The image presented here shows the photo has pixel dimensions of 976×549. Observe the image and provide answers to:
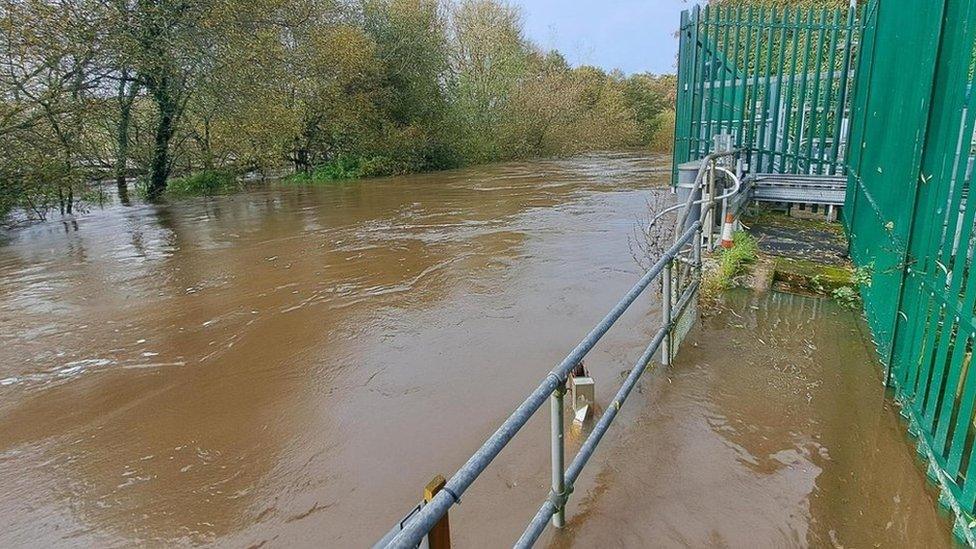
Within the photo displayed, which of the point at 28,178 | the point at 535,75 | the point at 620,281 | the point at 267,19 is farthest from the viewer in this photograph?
the point at 535,75

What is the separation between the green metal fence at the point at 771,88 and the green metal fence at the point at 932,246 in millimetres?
3740

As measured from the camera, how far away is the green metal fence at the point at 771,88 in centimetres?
742

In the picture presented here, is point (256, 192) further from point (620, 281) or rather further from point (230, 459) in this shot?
point (230, 459)

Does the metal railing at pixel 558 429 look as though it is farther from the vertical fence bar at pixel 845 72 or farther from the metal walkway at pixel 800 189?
the vertical fence bar at pixel 845 72

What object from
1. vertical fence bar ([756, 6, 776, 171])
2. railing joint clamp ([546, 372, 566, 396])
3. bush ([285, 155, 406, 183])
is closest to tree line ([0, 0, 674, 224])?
bush ([285, 155, 406, 183])

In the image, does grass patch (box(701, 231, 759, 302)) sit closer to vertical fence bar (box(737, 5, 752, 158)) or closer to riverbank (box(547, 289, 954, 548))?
riverbank (box(547, 289, 954, 548))

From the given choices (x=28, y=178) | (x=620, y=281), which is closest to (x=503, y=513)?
(x=620, y=281)

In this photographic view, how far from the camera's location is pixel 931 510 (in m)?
2.35

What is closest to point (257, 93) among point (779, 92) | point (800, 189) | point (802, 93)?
point (779, 92)

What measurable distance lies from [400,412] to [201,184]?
15.3m

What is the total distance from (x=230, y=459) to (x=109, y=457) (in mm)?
693

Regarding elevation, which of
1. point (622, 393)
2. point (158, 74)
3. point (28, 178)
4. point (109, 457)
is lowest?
point (109, 457)

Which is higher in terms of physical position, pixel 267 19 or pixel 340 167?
pixel 267 19

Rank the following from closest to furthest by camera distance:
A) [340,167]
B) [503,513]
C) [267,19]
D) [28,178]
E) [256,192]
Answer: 1. [503,513]
2. [28,178]
3. [267,19]
4. [256,192]
5. [340,167]
